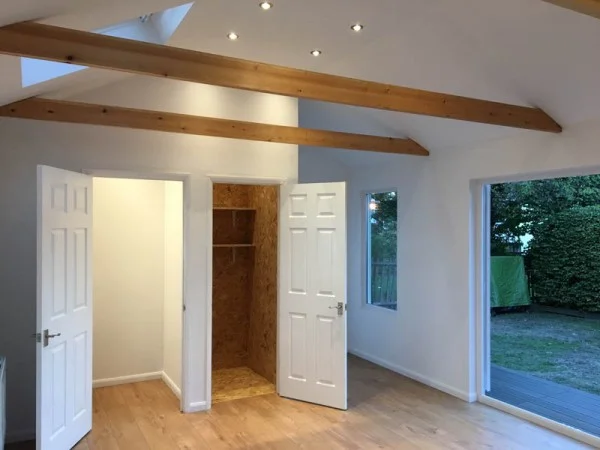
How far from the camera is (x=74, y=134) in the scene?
3973mm

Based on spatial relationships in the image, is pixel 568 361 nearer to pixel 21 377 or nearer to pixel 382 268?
pixel 382 268

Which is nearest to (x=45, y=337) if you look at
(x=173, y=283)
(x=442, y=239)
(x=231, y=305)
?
(x=173, y=283)

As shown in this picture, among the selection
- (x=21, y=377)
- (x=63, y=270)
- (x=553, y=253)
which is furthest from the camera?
(x=553, y=253)

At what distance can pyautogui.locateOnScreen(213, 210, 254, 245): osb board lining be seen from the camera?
562cm

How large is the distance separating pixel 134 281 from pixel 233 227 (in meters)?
1.27

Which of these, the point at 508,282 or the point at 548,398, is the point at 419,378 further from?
the point at 508,282

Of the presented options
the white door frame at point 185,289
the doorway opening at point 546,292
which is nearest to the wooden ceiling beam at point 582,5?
the doorway opening at point 546,292

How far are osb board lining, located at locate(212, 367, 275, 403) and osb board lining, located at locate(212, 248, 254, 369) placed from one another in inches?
7.7

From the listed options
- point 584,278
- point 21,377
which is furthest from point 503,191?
point 21,377

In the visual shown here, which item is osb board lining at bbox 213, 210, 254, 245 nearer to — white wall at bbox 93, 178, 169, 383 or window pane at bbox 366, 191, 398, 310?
white wall at bbox 93, 178, 169, 383

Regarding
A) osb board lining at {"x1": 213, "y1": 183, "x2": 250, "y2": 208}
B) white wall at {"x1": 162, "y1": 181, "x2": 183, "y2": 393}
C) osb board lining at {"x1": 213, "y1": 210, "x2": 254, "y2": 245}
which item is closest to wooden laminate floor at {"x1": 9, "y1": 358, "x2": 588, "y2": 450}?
white wall at {"x1": 162, "y1": 181, "x2": 183, "y2": 393}

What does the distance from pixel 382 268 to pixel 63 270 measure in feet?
12.7

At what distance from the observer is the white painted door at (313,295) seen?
444cm

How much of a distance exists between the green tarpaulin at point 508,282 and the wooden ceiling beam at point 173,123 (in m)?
1.67
